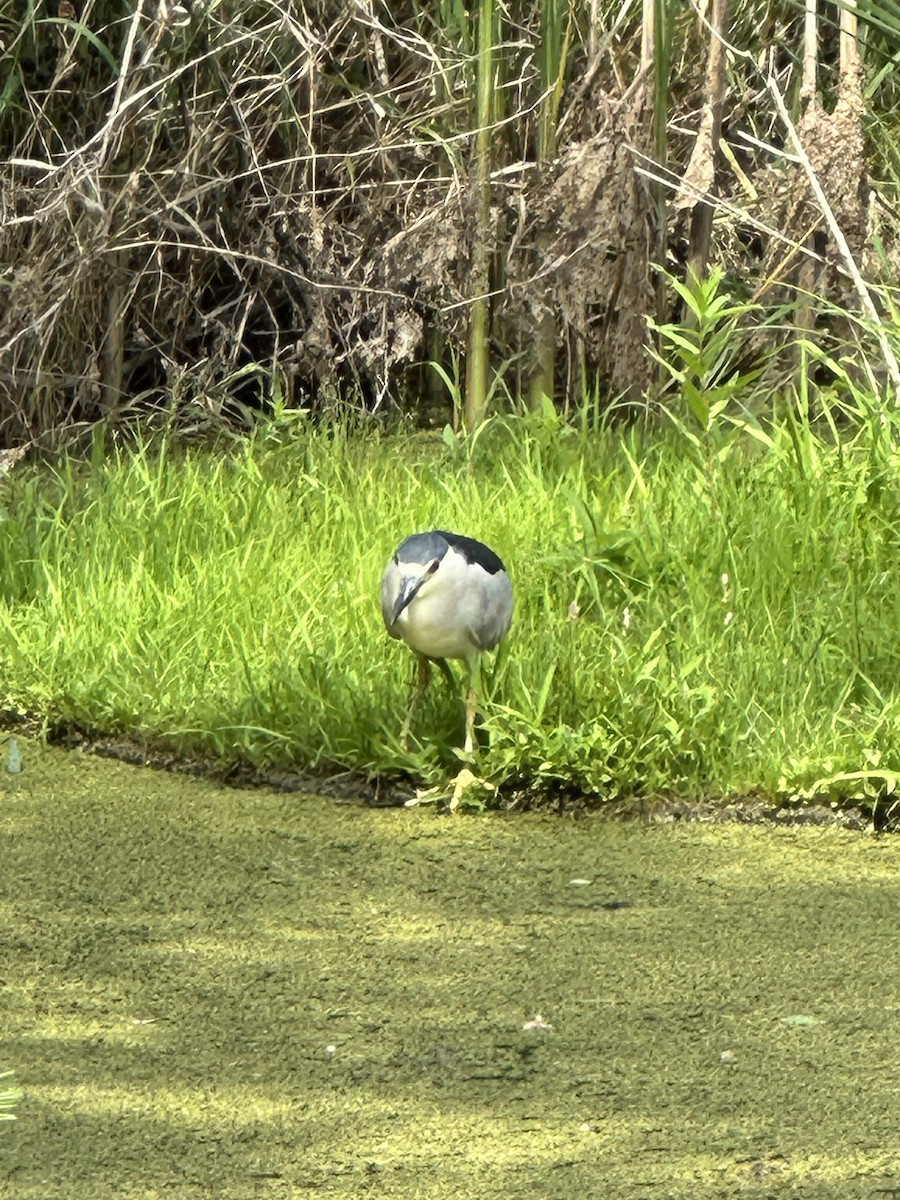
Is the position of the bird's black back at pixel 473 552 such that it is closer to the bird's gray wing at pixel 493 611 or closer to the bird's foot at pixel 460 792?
the bird's gray wing at pixel 493 611

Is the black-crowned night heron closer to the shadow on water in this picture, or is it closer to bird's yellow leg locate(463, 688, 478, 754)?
bird's yellow leg locate(463, 688, 478, 754)

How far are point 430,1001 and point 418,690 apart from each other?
761mm

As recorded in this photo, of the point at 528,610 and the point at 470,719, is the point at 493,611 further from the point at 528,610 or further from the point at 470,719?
the point at 528,610

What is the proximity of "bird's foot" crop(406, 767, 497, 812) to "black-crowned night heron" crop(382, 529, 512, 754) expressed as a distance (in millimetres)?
175

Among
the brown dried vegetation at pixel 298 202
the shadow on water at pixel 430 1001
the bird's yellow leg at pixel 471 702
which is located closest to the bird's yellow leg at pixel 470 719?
the bird's yellow leg at pixel 471 702

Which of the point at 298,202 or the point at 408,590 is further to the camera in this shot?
the point at 298,202

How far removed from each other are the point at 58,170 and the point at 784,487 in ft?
5.74

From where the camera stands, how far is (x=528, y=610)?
3.10m

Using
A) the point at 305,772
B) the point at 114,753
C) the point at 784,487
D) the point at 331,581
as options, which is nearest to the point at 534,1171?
the point at 305,772

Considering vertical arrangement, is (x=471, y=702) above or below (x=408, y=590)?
below

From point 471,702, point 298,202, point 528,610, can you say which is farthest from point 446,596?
point 298,202

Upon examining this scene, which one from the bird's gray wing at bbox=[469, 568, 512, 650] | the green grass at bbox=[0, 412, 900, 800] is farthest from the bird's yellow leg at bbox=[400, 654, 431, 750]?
Result: the bird's gray wing at bbox=[469, 568, 512, 650]

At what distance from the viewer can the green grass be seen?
267cm

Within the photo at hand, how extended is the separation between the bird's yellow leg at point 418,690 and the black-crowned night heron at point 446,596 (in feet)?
0.42
